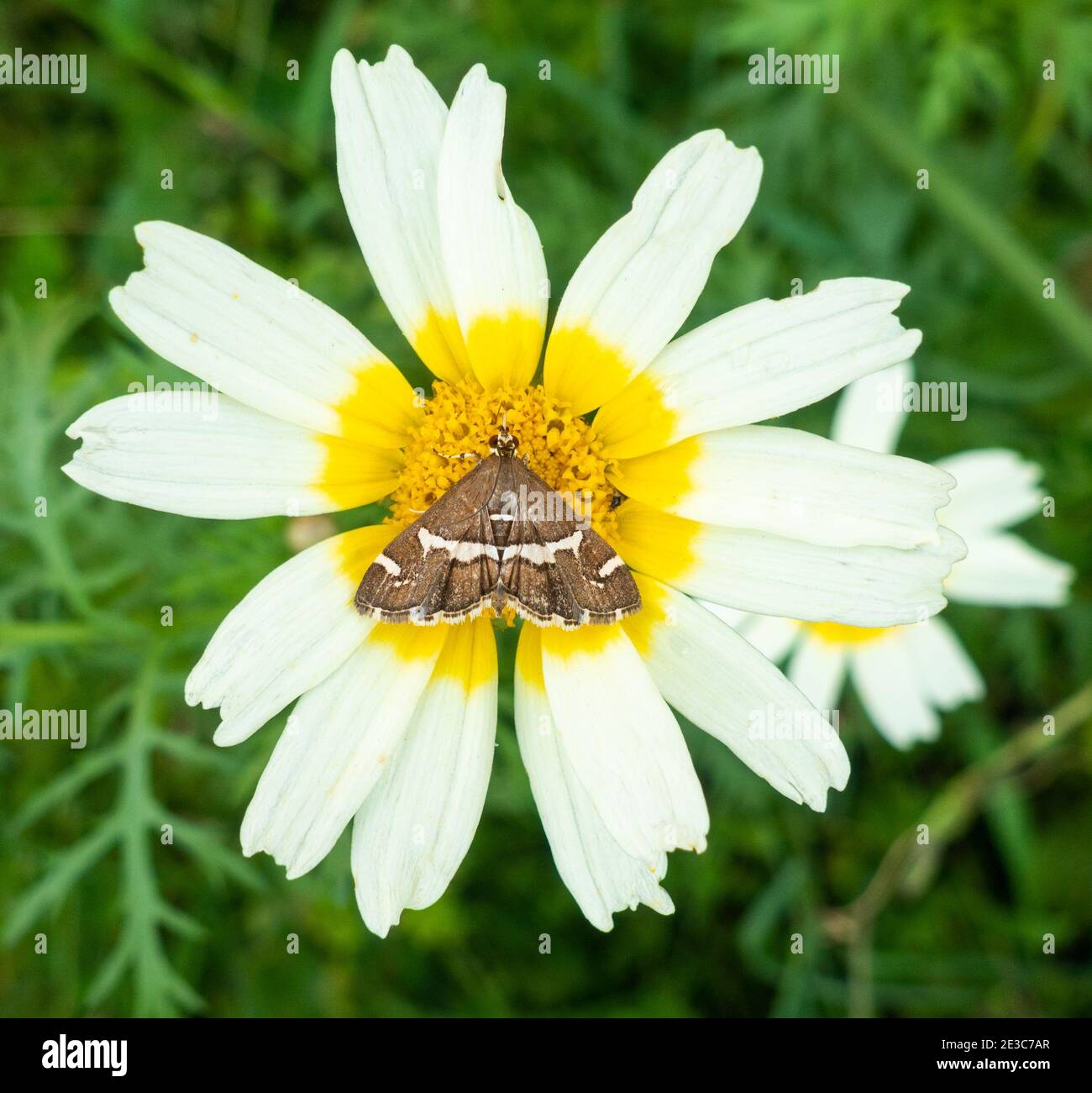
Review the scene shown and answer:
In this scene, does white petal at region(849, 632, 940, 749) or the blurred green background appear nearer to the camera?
white petal at region(849, 632, 940, 749)

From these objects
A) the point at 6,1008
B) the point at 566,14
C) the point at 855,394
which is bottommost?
the point at 6,1008

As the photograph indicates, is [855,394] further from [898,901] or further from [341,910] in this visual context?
[341,910]

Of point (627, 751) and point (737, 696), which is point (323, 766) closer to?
point (627, 751)

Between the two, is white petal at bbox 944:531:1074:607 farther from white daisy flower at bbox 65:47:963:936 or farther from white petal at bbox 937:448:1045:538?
white daisy flower at bbox 65:47:963:936

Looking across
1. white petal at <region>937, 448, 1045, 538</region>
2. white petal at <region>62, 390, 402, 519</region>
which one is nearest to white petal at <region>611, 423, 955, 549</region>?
white petal at <region>62, 390, 402, 519</region>

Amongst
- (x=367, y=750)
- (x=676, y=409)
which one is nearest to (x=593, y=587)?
(x=676, y=409)

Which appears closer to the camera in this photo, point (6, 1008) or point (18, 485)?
point (18, 485)

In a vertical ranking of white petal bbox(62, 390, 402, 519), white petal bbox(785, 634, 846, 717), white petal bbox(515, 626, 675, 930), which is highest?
white petal bbox(62, 390, 402, 519)
